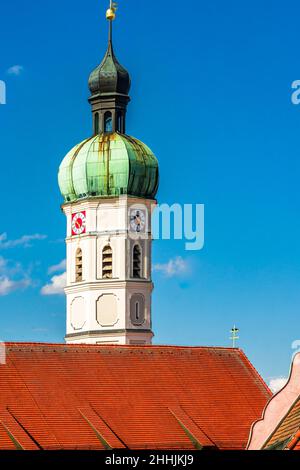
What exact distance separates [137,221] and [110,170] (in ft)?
9.98

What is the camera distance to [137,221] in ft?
230

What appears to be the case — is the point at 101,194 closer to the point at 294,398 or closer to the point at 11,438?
the point at 11,438

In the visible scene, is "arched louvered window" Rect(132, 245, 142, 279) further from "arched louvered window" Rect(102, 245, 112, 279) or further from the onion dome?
the onion dome

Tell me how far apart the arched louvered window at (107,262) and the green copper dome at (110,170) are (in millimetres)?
2937

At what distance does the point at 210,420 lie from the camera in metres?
50.2

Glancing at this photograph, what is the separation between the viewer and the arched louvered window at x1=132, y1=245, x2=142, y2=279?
228ft

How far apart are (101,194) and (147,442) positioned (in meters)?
24.3

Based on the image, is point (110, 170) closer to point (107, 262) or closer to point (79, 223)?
point (79, 223)

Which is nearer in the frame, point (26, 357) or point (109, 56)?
point (26, 357)

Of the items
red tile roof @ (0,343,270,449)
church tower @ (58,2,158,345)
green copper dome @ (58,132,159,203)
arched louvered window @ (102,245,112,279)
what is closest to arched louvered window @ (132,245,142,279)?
church tower @ (58,2,158,345)

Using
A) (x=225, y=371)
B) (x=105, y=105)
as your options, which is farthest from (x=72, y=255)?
(x=225, y=371)

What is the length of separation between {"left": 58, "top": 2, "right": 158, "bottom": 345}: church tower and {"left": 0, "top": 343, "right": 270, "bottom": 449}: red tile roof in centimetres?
1543

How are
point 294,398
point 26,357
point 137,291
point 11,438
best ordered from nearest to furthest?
1. point 294,398
2. point 11,438
3. point 26,357
4. point 137,291

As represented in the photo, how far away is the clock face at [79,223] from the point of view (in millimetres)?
69750
